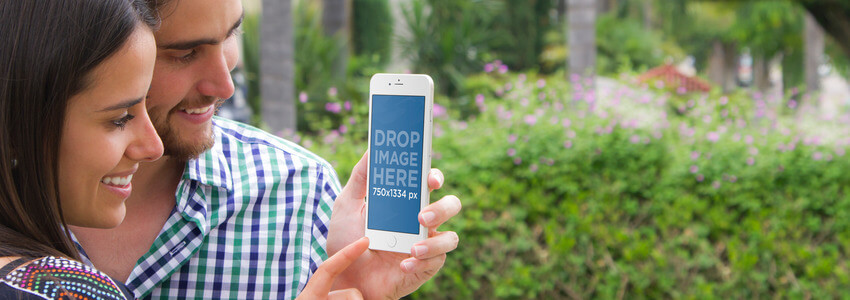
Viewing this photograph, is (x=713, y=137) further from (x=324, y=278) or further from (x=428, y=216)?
(x=324, y=278)

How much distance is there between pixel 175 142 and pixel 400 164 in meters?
0.44

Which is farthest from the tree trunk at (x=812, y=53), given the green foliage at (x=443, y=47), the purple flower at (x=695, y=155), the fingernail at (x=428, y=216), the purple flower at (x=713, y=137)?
the fingernail at (x=428, y=216)

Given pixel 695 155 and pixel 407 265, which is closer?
pixel 407 265

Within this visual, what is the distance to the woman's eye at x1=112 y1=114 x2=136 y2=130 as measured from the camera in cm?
109

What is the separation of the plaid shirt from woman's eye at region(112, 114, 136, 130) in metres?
0.36

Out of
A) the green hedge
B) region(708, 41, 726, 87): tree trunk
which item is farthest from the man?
region(708, 41, 726, 87): tree trunk

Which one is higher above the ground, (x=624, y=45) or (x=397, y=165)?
(x=397, y=165)

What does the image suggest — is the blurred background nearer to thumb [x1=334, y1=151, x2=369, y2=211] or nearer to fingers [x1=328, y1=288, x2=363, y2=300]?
thumb [x1=334, y1=151, x2=369, y2=211]

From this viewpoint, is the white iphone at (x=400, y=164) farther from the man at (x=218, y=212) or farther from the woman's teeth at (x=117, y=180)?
the woman's teeth at (x=117, y=180)

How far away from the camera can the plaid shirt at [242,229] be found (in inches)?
56.4

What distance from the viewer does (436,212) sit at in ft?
4.32

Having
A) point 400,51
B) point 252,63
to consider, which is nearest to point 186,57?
point 252,63

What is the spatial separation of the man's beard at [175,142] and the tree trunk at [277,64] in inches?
157

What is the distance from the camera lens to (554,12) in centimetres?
1572
